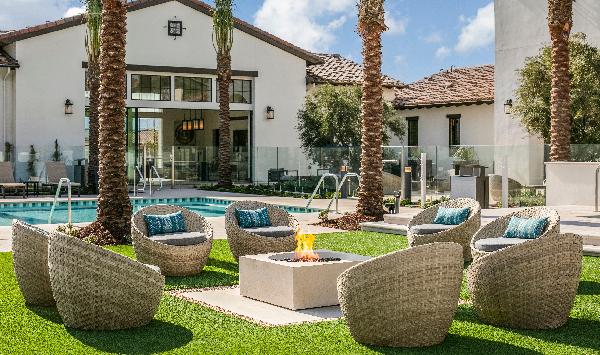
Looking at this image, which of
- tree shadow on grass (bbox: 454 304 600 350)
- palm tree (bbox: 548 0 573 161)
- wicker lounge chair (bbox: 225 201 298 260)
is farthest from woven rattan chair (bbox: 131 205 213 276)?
palm tree (bbox: 548 0 573 161)

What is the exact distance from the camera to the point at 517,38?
2911cm

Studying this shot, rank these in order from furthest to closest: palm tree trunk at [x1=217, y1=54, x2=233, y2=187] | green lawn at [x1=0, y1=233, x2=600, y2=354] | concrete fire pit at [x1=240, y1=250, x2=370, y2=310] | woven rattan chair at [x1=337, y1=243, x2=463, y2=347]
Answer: palm tree trunk at [x1=217, y1=54, x2=233, y2=187] → concrete fire pit at [x1=240, y1=250, x2=370, y2=310] → green lawn at [x1=0, y1=233, x2=600, y2=354] → woven rattan chair at [x1=337, y1=243, x2=463, y2=347]

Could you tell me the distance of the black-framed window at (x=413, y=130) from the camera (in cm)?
3750

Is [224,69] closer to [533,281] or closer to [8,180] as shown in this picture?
[8,180]

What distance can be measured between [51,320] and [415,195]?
56.2 feet

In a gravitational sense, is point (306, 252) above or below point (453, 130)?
below

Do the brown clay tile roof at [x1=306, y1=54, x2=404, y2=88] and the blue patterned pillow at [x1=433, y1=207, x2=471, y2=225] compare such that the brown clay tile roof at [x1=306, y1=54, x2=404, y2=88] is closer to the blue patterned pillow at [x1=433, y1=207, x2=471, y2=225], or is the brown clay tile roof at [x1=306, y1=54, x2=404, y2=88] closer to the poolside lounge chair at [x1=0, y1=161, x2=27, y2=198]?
the poolside lounge chair at [x1=0, y1=161, x2=27, y2=198]

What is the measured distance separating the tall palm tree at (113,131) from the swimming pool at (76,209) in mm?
5791

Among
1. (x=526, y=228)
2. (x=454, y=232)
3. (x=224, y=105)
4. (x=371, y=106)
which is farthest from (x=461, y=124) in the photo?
(x=526, y=228)

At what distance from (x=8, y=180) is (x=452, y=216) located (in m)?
17.6

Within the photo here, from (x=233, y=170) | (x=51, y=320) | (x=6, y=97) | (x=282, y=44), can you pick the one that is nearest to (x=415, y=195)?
(x=233, y=170)

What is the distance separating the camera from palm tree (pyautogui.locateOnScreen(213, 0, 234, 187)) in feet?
94.9

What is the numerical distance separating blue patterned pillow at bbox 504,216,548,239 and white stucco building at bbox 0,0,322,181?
21.3m

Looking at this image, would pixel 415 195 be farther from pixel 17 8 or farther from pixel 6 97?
pixel 17 8
